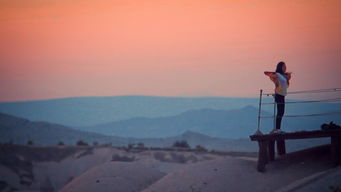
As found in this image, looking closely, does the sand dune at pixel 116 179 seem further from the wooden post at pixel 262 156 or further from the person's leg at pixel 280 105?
the person's leg at pixel 280 105

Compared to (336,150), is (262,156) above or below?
below

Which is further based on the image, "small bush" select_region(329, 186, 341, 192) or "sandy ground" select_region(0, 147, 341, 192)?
"sandy ground" select_region(0, 147, 341, 192)

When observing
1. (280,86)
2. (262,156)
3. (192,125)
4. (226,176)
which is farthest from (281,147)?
(192,125)

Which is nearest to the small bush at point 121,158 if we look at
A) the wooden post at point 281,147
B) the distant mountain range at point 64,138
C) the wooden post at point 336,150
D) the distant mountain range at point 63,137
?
the wooden post at point 281,147

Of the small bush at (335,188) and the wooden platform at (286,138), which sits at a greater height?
the wooden platform at (286,138)

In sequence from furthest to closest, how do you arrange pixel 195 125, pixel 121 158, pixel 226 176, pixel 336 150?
1. pixel 195 125
2. pixel 121 158
3. pixel 226 176
4. pixel 336 150

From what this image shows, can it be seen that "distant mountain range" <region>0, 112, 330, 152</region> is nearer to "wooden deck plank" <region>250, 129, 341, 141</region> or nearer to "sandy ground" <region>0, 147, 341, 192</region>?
"sandy ground" <region>0, 147, 341, 192</region>

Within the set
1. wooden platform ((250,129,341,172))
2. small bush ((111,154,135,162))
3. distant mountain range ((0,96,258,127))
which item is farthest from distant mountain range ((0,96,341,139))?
wooden platform ((250,129,341,172))

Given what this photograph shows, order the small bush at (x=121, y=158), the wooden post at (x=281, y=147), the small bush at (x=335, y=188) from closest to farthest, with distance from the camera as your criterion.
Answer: the small bush at (x=335, y=188) < the wooden post at (x=281, y=147) < the small bush at (x=121, y=158)

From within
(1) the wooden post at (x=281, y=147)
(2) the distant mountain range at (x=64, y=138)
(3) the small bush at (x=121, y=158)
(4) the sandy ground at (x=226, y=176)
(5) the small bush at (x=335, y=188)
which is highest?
(2) the distant mountain range at (x=64, y=138)

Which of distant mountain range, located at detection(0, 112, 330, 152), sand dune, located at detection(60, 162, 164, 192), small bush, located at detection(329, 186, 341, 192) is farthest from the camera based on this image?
distant mountain range, located at detection(0, 112, 330, 152)

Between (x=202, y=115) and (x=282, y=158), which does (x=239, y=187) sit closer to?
(x=282, y=158)

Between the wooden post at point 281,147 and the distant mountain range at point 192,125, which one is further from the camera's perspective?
the distant mountain range at point 192,125

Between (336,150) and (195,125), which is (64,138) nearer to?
(195,125)
